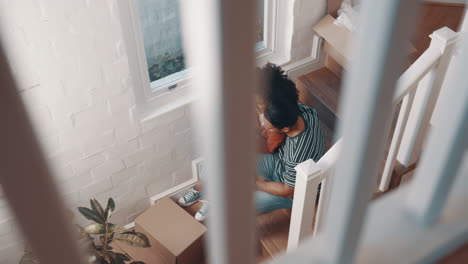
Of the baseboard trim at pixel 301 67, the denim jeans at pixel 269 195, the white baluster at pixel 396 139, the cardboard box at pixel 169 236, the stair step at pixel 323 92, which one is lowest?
the cardboard box at pixel 169 236

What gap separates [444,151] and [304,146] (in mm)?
1881

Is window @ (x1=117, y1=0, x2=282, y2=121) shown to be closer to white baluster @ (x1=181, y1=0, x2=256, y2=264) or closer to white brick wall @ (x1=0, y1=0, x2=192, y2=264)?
white brick wall @ (x1=0, y1=0, x2=192, y2=264)

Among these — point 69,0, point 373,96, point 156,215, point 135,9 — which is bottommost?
point 156,215

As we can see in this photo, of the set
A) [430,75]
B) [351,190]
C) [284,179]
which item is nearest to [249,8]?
[351,190]

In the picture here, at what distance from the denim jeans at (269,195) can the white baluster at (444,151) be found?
1.97 m

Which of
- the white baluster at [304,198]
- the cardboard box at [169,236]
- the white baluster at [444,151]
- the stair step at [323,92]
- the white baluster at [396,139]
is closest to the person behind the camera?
the white baluster at [444,151]

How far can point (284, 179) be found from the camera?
2.68 m

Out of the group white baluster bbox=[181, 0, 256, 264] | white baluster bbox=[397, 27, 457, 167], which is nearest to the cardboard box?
white baluster bbox=[397, 27, 457, 167]

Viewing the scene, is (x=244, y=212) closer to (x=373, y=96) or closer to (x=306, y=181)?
(x=373, y=96)

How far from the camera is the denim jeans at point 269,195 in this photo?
270cm

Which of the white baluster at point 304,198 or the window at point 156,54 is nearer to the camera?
the white baluster at point 304,198

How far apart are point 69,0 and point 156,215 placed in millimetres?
1306

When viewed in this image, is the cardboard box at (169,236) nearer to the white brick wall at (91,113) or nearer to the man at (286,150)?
the white brick wall at (91,113)

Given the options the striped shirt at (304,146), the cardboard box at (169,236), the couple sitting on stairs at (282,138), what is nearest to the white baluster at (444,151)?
the couple sitting on stairs at (282,138)
